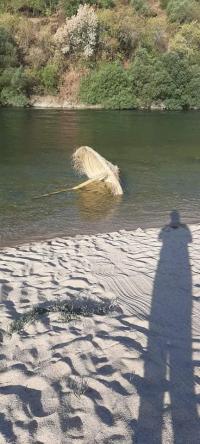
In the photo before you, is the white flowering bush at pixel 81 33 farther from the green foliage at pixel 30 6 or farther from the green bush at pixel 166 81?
the green foliage at pixel 30 6

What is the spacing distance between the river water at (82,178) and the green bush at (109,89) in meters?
17.9

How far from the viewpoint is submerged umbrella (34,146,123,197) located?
55.3 ft

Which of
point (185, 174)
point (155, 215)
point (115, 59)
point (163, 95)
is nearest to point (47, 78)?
point (115, 59)

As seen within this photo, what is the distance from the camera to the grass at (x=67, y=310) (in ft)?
21.5

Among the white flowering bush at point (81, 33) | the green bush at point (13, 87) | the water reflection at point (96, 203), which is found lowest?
the water reflection at point (96, 203)

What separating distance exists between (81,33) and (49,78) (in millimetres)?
7928

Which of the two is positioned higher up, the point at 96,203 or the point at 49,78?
the point at 49,78

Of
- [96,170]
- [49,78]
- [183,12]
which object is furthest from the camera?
[183,12]

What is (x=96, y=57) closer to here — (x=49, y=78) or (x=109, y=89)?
(x=49, y=78)

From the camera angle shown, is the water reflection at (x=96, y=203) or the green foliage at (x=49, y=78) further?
the green foliage at (x=49, y=78)

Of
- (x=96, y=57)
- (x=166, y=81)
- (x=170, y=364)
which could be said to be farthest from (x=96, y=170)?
(x=96, y=57)

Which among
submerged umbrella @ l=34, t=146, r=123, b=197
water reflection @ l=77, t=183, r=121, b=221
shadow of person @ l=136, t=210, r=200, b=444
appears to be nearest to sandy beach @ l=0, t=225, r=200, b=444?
shadow of person @ l=136, t=210, r=200, b=444

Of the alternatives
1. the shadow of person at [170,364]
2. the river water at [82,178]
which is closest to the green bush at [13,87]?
the river water at [82,178]

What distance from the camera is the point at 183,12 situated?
250 feet
